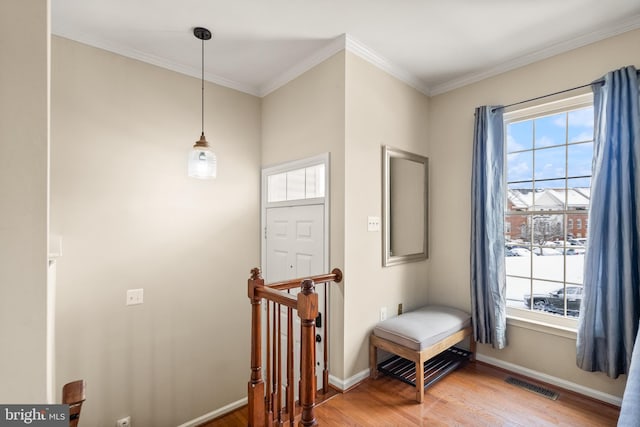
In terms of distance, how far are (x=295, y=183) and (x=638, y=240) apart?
2.49 metres

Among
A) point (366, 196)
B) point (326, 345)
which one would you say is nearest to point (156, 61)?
point (366, 196)

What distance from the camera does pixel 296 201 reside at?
9.21 feet

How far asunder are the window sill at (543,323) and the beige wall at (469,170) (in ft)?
0.16

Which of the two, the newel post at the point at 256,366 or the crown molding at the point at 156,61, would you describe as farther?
the crown molding at the point at 156,61

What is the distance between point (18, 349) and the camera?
3.00ft

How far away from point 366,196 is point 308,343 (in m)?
1.31

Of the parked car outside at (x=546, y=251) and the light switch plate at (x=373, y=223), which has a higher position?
the light switch plate at (x=373, y=223)

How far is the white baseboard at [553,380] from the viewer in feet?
6.98

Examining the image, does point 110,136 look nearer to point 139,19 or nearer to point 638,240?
point 139,19

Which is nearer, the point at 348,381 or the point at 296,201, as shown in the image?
the point at 348,381

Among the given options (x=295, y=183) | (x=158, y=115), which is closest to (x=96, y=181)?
(x=158, y=115)

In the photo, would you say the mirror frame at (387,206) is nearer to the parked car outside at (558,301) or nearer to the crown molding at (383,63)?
the crown molding at (383,63)

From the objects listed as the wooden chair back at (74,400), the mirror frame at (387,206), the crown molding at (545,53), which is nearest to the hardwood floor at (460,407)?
the mirror frame at (387,206)

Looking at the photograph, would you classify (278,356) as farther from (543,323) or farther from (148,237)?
(543,323)
